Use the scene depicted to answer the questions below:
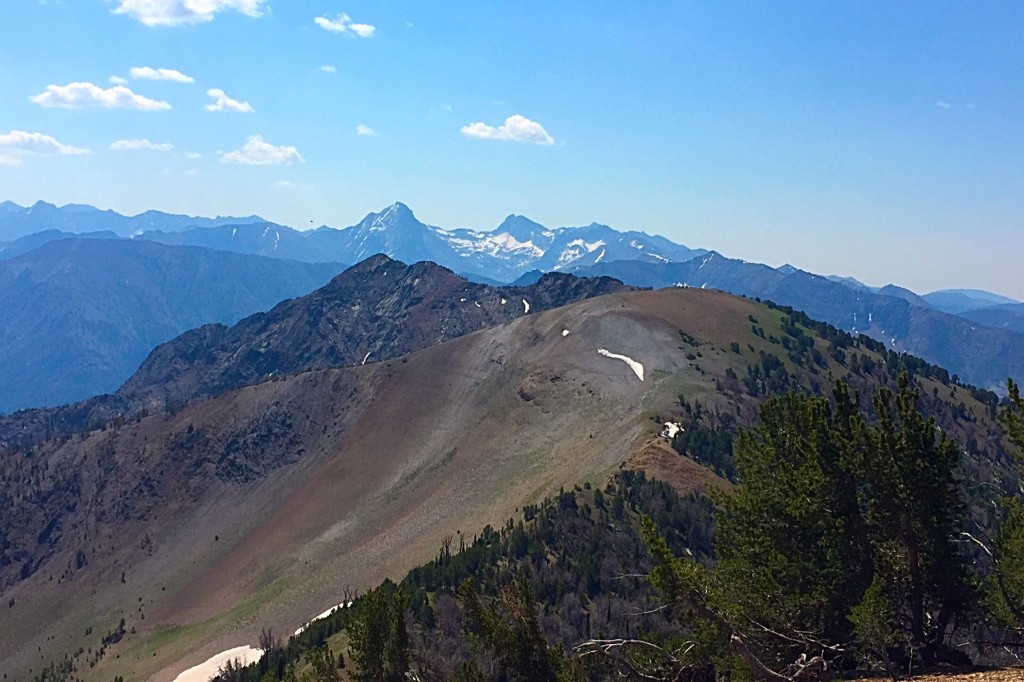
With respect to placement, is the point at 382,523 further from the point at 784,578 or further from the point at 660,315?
the point at 784,578

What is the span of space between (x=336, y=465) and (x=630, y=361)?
5492 centimetres

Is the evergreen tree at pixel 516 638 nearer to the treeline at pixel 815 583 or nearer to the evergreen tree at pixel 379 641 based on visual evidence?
the treeline at pixel 815 583

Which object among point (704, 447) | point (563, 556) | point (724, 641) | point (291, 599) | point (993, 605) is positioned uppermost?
point (993, 605)

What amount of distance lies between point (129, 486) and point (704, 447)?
11632cm

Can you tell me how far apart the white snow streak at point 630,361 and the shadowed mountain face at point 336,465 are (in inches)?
16.2

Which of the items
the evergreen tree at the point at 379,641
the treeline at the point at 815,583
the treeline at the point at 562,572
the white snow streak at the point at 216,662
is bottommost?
the white snow streak at the point at 216,662

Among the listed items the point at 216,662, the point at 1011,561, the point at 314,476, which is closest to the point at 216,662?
the point at 216,662

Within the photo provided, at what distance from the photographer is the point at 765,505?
27.7 meters

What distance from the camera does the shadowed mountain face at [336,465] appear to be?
101 metres

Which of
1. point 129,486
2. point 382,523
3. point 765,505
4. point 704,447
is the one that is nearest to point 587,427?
point 704,447

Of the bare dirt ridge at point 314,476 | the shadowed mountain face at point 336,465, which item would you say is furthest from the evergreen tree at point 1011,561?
the bare dirt ridge at point 314,476

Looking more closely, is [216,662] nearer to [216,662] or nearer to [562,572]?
[216,662]

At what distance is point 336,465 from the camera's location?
134 meters

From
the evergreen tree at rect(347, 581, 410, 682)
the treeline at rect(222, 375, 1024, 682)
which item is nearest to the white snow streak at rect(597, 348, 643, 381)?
the treeline at rect(222, 375, 1024, 682)
